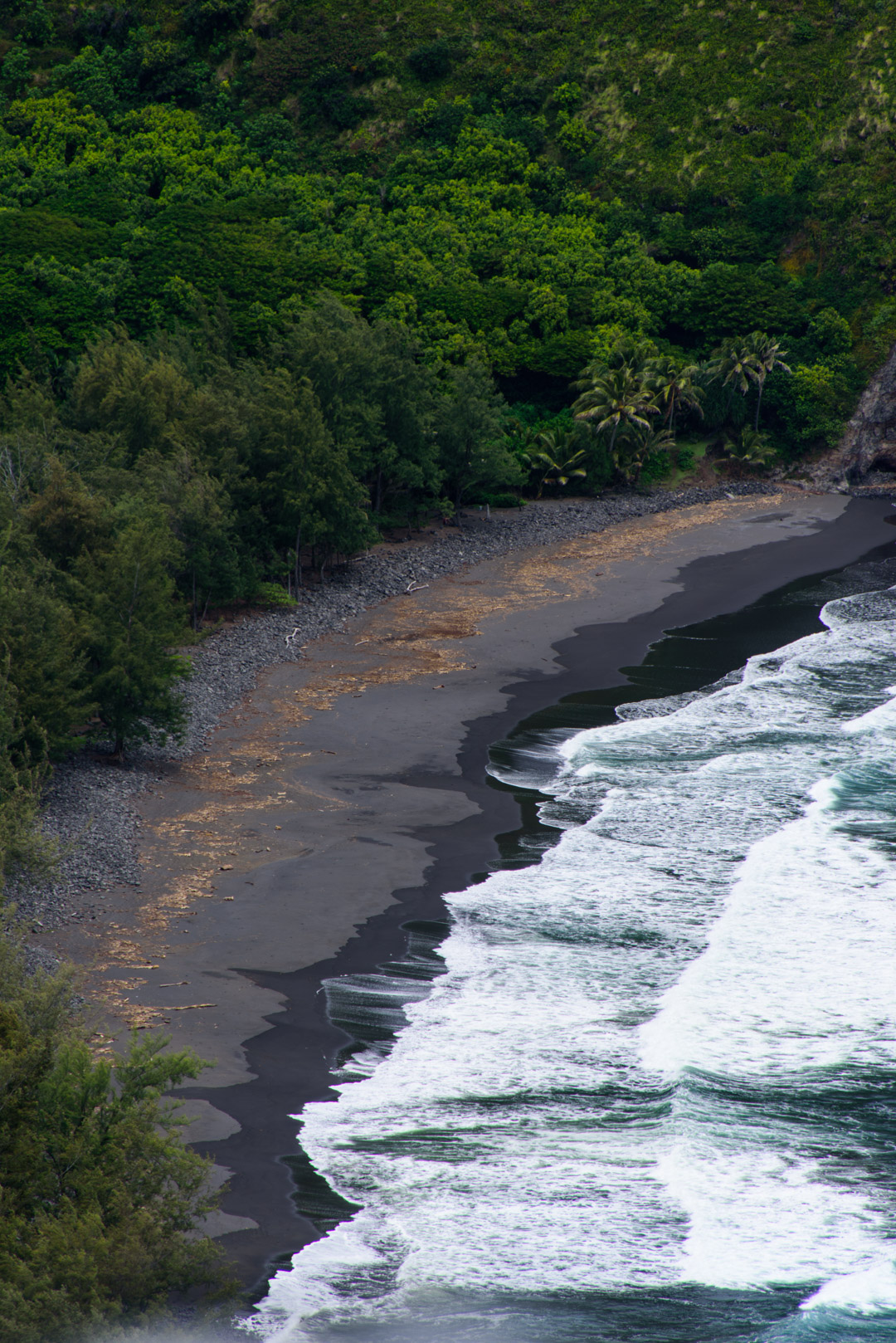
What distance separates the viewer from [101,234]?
3068 inches

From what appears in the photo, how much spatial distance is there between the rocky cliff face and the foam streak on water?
145ft

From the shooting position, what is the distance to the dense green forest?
38.0 metres

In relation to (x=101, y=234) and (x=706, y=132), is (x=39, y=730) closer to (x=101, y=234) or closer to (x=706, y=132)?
(x=101, y=234)

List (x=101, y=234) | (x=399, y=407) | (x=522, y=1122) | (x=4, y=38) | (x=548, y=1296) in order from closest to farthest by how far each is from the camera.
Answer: (x=548, y=1296) < (x=522, y=1122) < (x=399, y=407) < (x=101, y=234) < (x=4, y=38)

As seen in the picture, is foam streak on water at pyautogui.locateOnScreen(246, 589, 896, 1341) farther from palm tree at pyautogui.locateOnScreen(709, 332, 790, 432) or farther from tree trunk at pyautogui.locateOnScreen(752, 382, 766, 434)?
tree trunk at pyautogui.locateOnScreen(752, 382, 766, 434)

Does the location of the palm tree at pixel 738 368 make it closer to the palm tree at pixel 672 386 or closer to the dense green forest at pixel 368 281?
the dense green forest at pixel 368 281

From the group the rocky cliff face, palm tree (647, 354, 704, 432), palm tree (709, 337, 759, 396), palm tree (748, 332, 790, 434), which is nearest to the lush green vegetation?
palm tree (647, 354, 704, 432)

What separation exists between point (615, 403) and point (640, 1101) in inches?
2062

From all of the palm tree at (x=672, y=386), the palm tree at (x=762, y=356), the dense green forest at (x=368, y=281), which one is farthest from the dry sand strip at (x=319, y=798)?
the palm tree at (x=762, y=356)

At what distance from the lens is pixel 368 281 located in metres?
74.5

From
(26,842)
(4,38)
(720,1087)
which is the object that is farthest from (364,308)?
(4,38)

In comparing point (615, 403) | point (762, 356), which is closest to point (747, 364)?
point (762, 356)

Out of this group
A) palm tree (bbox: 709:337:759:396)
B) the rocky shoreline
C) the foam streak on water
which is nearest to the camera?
the foam streak on water

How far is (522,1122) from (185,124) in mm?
106569
